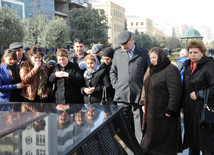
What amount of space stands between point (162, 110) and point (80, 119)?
2.15 m

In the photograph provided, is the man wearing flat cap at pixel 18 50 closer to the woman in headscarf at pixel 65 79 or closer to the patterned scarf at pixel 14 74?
the patterned scarf at pixel 14 74

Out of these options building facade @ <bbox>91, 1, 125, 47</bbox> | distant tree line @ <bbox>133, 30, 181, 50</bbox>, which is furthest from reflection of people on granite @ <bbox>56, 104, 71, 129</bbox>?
building facade @ <bbox>91, 1, 125, 47</bbox>

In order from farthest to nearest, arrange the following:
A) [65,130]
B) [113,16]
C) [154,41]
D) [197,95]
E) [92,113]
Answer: [113,16] < [154,41] < [197,95] < [92,113] < [65,130]

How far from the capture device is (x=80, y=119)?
187cm

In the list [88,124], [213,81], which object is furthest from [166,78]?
[88,124]

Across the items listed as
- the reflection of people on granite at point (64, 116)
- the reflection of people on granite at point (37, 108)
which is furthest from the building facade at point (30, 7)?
the reflection of people on granite at point (64, 116)

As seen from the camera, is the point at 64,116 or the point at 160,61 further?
the point at 160,61

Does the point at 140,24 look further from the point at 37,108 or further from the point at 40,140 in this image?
the point at 40,140

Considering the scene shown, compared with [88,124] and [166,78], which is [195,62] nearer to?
[166,78]

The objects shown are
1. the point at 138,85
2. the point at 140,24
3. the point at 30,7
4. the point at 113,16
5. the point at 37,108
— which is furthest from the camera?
the point at 140,24

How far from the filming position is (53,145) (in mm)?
1365

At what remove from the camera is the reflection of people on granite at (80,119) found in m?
1.75

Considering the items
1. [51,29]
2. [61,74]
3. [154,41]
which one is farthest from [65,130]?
[154,41]

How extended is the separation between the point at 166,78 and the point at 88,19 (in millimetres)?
44896
